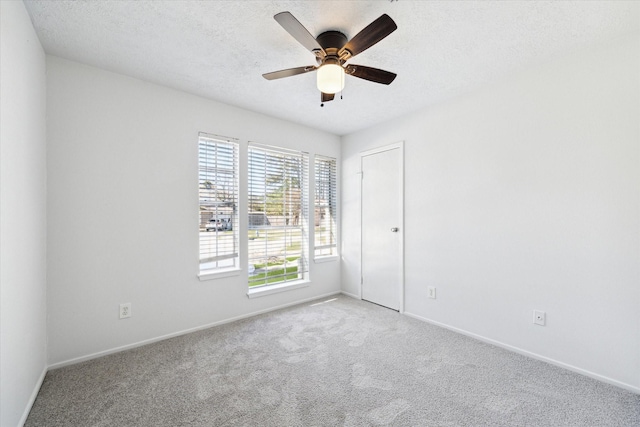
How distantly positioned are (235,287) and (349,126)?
2.64 m

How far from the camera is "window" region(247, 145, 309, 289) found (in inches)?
138

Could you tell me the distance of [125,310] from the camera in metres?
2.57

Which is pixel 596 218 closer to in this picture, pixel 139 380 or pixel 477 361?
pixel 477 361

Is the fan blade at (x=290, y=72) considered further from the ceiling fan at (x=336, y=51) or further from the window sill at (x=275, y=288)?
the window sill at (x=275, y=288)

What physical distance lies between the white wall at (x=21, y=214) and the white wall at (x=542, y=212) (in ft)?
11.2

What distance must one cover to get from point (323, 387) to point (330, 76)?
224 centimetres

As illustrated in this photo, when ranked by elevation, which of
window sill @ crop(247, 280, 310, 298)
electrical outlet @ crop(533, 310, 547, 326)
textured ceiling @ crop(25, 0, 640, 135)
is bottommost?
window sill @ crop(247, 280, 310, 298)

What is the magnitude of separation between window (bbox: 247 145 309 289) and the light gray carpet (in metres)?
1.00

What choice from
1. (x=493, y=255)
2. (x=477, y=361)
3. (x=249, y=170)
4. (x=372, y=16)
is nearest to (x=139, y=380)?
(x=249, y=170)

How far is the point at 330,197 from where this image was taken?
14.4ft

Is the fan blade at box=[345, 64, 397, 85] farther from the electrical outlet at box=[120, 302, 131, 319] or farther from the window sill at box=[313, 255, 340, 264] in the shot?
the electrical outlet at box=[120, 302, 131, 319]

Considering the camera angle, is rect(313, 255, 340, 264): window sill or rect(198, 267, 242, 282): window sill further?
rect(313, 255, 340, 264): window sill

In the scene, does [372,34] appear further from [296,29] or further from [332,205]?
[332,205]

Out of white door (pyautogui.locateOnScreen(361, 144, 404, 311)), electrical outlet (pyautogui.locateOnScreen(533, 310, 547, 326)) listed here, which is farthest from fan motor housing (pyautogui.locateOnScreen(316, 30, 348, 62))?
electrical outlet (pyautogui.locateOnScreen(533, 310, 547, 326))
